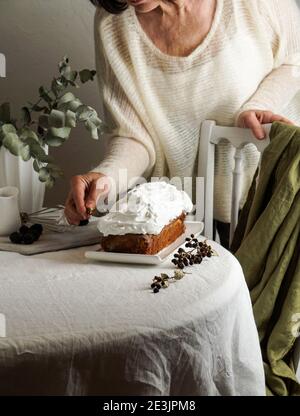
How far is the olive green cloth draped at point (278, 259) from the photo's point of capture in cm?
128

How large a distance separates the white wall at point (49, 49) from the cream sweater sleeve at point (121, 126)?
0.20 feet

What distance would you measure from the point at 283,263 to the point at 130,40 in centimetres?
61

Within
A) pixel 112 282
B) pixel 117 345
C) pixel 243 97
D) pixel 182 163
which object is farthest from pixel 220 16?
pixel 117 345

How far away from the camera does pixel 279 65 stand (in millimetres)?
1459

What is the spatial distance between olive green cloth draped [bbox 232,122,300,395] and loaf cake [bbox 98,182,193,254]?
26 centimetres

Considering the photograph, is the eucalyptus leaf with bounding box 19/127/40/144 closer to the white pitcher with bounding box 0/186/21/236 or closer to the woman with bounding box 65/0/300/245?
the white pitcher with bounding box 0/186/21/236

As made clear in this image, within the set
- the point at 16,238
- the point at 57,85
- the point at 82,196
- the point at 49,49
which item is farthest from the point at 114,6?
the point at 16,238

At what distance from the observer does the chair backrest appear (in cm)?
145

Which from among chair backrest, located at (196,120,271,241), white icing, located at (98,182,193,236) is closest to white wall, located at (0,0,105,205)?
chair backrest, located at (196,120,271,241)

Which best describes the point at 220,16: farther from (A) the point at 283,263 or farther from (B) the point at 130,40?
(A) the point at 283,263

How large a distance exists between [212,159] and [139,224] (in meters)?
0.51

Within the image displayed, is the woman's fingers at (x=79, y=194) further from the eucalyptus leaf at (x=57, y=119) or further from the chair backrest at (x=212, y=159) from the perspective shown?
the chair backrest at (x=212, y=159)

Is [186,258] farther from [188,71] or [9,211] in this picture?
[188,71]

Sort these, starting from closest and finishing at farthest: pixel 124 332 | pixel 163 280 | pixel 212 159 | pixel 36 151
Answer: pixel 124 332 → pixel 163 280 → pixel 36 151 → pixel 212 159
